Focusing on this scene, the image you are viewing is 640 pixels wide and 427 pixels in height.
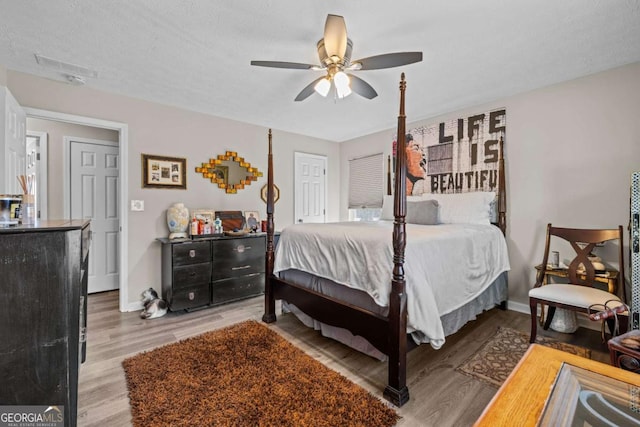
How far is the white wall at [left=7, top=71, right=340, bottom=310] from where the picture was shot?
278 centimetres

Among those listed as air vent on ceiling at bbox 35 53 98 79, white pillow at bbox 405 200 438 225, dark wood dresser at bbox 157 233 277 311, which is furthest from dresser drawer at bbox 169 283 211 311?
white pillow at bbox 405 200 438 225

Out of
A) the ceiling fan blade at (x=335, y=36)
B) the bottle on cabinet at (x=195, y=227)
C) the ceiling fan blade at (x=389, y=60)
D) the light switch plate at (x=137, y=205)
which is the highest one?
the ceiling fan blade at (x=335, y=36)

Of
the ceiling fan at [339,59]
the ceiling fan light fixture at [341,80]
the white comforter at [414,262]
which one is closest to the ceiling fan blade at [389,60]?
the ceiling fan at [339,59]

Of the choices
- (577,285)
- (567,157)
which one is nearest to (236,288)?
(577,285)

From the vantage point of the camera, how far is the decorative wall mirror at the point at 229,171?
374 centimetres

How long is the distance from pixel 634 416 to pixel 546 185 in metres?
2.68

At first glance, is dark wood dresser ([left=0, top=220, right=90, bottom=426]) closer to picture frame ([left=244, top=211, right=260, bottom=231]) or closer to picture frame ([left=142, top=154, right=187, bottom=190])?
picture frame ([left=142, top=154, right=187, bottom=190])

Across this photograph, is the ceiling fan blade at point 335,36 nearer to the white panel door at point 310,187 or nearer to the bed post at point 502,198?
the bed post at point 502,198

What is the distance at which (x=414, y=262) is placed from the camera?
1.79 m

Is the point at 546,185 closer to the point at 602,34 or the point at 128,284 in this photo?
the point at 602,34

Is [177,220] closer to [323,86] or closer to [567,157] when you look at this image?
[323,86]

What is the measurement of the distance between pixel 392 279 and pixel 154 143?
3.19m

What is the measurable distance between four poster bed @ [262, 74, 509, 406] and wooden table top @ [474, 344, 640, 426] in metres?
0.62

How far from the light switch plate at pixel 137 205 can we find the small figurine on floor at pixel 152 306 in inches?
38.1
